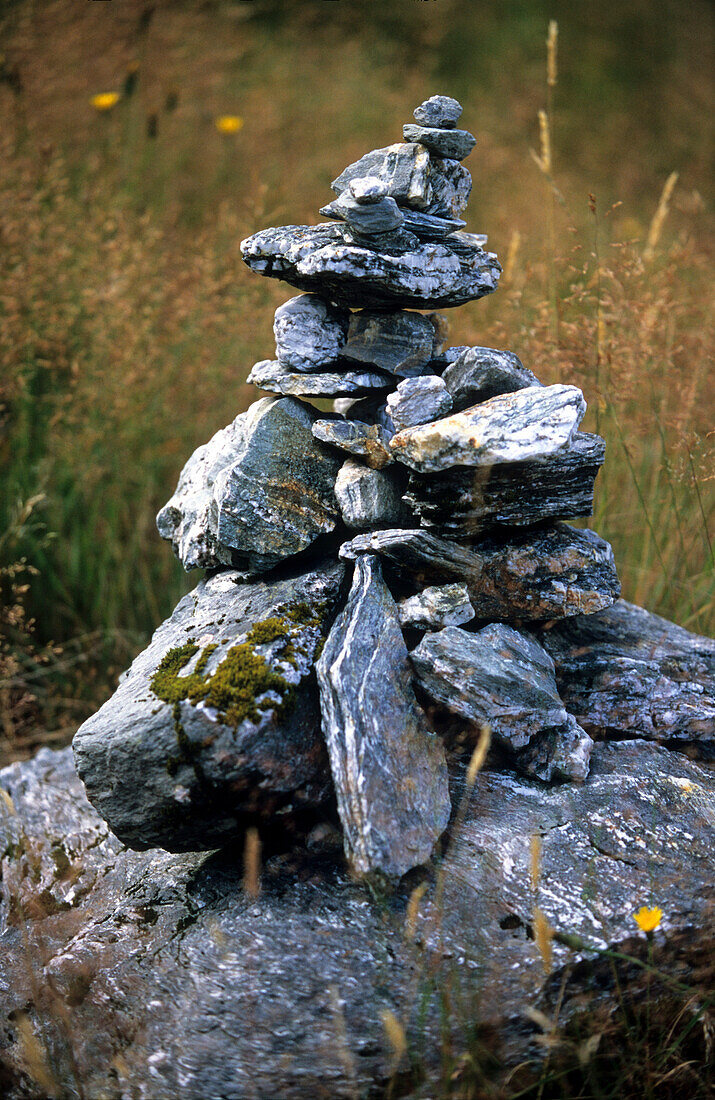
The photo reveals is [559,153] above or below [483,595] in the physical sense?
above

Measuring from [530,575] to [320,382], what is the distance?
101 cm

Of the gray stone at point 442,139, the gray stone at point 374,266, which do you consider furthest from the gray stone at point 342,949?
the gray stone at point 442,139

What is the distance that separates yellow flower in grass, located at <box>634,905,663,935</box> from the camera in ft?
6.86

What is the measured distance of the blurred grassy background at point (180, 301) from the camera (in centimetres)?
408

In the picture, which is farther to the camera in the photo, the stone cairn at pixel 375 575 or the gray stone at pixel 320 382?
the gray stone at pixel 320 382

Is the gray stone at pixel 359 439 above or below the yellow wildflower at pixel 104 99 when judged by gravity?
below

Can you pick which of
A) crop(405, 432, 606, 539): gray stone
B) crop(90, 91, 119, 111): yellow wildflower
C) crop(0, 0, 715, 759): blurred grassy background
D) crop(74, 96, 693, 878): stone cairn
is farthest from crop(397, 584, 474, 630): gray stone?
crop(90, 91, 119, 111): yellow wildflower

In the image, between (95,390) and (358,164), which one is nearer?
(358,164)

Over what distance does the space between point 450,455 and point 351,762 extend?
960 mm

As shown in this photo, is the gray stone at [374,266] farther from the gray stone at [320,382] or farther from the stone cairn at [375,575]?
the gray stone at [320,382]

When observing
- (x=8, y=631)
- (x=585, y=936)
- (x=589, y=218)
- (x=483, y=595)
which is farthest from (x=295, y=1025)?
(x=589, y=218)

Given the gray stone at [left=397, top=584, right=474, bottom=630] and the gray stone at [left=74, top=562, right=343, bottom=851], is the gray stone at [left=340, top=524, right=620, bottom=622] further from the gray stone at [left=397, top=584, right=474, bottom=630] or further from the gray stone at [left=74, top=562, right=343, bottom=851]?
the gray stone at [left=74, top=562, right=343, bottom=851]

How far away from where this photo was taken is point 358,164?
2.81 m

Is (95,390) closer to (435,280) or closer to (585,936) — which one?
(435,280)
